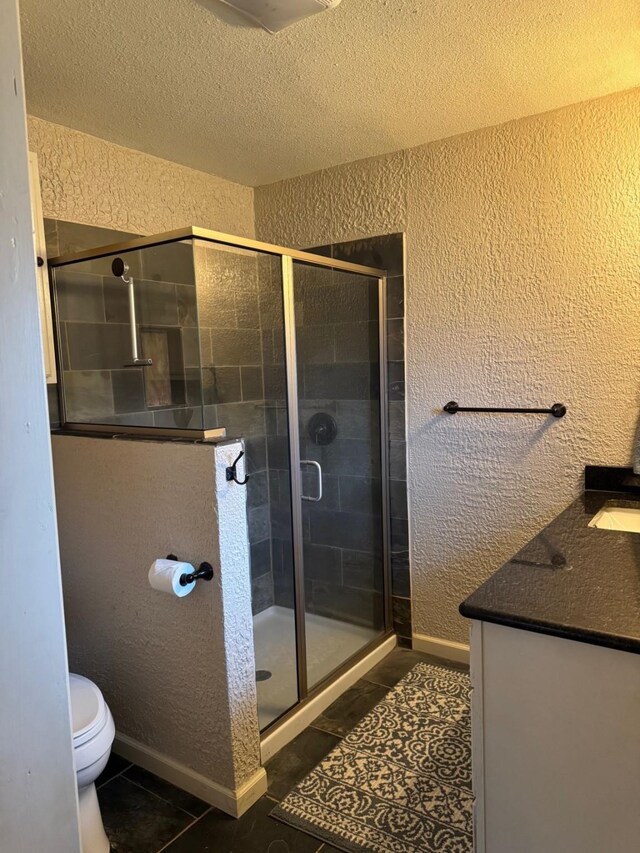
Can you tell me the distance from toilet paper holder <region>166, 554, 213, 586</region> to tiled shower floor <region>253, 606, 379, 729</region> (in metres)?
0.67

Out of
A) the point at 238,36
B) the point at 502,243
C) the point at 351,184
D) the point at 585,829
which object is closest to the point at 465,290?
the point at 502,243

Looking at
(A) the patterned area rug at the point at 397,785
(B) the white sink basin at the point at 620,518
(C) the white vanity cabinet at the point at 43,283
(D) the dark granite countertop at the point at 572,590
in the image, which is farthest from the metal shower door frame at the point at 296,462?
(B) the white sink basin at the point at 620,518

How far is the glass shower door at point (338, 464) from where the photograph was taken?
7.80 ft

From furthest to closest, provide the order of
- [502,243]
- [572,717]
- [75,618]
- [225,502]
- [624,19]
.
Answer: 1. [502,243]
2. [75,618]
3. [225,502]
4. [624,19]
5. [572,717]

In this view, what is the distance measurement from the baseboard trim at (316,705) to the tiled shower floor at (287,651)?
0.05 meters

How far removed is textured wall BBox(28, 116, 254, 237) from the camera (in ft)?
7.00

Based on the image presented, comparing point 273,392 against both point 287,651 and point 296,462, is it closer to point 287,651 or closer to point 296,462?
point 296,462

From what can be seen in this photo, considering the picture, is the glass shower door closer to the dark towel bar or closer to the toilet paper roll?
the dark towel bar

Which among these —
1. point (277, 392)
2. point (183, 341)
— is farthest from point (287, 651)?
point (183, 341)

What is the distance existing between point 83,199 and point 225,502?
137 cm

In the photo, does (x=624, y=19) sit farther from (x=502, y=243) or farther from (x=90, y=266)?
(x=90, y=266)

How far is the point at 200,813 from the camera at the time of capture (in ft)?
5.98

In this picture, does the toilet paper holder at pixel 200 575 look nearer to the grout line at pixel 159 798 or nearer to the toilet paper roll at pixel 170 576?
the toilet paper roll at pixel 170 576

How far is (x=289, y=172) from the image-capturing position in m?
2.78
